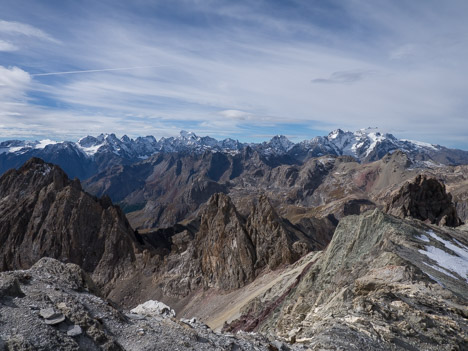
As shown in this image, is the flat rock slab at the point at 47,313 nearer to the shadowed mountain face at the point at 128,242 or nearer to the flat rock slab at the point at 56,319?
the flat rock slab at the point at 56,319

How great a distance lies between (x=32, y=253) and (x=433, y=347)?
396 feet

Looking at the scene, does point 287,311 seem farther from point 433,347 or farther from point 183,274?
point 183,274

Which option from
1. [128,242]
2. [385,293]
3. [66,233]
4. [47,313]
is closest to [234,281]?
[128,242]

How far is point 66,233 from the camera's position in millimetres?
109438

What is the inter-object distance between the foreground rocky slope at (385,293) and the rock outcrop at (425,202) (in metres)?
59.3

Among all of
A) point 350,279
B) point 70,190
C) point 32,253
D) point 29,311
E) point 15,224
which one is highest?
point 29,311

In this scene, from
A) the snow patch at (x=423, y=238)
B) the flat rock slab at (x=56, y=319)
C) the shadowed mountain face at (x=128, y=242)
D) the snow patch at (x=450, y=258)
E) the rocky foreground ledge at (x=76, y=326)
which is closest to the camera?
the rocky foreground ledge at (x=76, y=326)

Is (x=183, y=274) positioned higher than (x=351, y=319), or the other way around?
(x=351, y=319)

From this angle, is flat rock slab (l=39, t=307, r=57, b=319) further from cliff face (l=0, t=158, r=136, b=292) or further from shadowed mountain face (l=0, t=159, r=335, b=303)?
cliff face (l=0, t=158, r=136, b=292)

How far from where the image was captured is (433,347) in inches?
661

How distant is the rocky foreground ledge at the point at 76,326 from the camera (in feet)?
→ 41.0

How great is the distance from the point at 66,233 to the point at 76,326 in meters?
109

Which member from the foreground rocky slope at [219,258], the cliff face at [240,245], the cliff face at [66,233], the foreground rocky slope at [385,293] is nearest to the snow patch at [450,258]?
the foreground rocky slope at [385,293]

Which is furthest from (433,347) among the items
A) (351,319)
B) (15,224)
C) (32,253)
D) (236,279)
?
(15,224)
